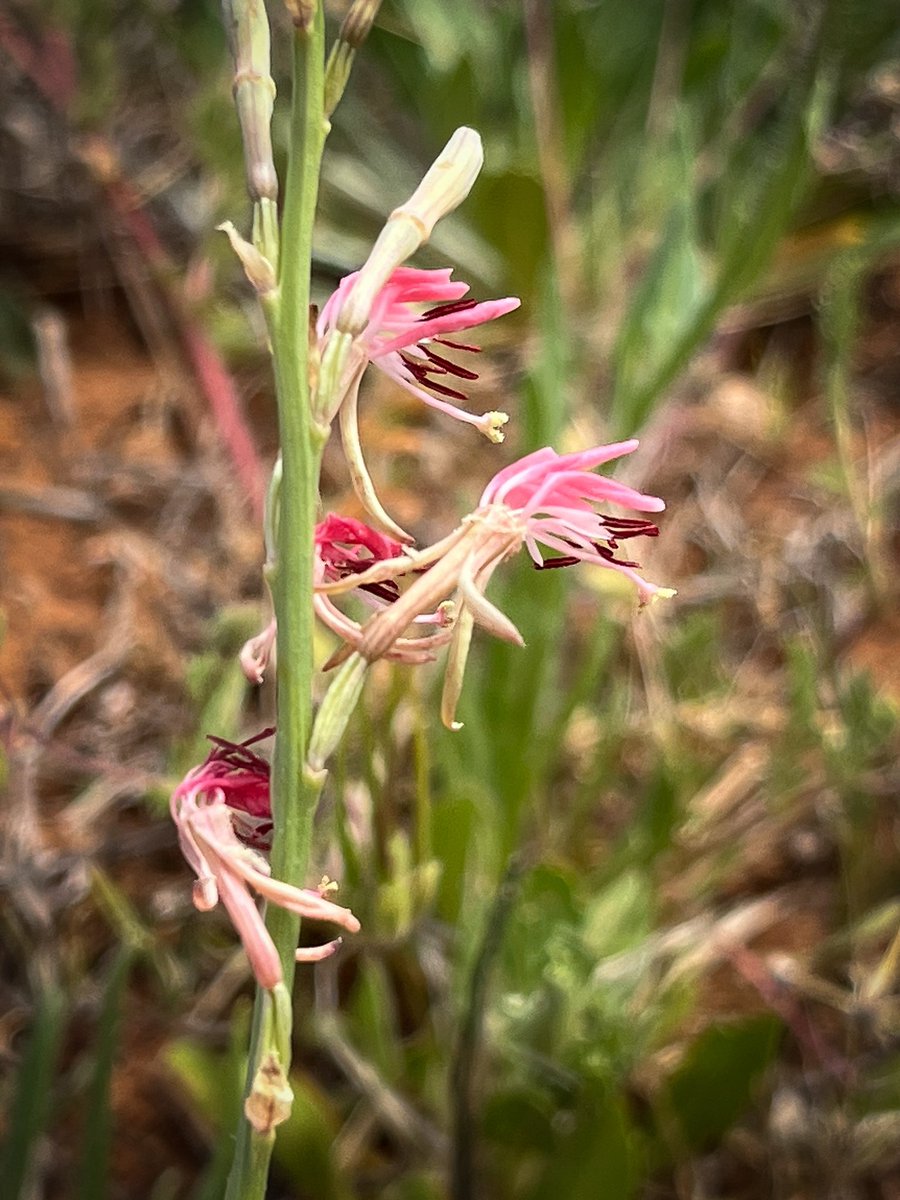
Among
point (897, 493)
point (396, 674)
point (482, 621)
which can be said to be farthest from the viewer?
point (897, 493)

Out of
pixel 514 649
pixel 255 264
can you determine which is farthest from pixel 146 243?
pixel 255 264

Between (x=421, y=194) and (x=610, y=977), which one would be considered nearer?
(x=421, y=194)

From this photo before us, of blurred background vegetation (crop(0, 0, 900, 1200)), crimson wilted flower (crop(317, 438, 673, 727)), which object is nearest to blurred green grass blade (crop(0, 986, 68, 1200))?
blurred background vegetation (crop(0, 0, 900, 1200))

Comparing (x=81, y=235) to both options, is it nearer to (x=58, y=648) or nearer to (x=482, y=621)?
(x=58, y=648)

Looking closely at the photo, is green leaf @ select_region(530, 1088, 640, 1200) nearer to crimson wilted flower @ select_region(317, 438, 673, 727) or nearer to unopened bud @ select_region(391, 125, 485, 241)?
crimson wilted flower @ select_region(317, 438, 673, 727)

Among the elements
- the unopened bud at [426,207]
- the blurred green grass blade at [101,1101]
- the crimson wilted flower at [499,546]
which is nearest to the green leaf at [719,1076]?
the blurred green grass blade at [101,1101]

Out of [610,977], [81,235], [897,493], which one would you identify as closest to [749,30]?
[897,493]
